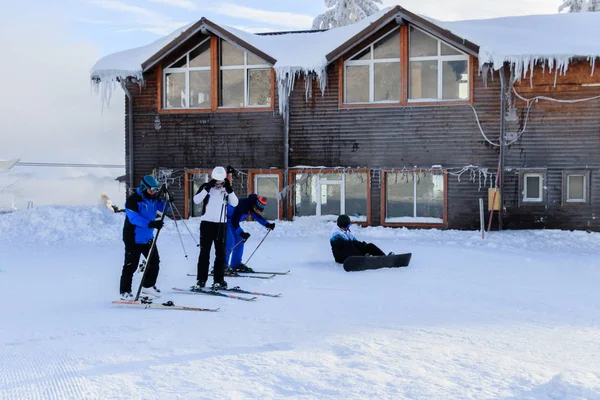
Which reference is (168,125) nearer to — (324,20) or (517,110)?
(517,110)

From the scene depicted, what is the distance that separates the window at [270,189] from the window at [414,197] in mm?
3339

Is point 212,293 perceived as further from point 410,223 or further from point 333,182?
point 333,182

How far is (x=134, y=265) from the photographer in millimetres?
7168

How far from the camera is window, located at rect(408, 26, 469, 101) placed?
1672 centimetres

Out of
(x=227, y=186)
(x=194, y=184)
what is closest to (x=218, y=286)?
(x=227, y=186)

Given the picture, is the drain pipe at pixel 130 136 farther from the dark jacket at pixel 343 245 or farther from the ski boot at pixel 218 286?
the ski boot at pixel 218 286

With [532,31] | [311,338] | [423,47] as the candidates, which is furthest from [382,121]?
[311,338]

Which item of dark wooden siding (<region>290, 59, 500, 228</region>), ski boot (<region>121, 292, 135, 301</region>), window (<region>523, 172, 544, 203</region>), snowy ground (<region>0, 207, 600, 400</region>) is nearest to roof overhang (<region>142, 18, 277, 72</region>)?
dark wooden siding (<region>290, 59, 500, 228</region>)

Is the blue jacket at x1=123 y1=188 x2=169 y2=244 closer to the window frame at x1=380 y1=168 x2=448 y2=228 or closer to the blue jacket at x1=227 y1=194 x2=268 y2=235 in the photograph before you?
the blue jacket at x1=227 y1=194 x2=268 y2=235

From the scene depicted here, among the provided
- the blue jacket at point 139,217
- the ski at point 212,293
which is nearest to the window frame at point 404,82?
the ski at point 212,293

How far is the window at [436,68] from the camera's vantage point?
54.9 feet

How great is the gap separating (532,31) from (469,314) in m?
13.6

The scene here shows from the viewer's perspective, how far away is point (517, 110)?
16.4m

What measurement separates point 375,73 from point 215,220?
10.8 metres
